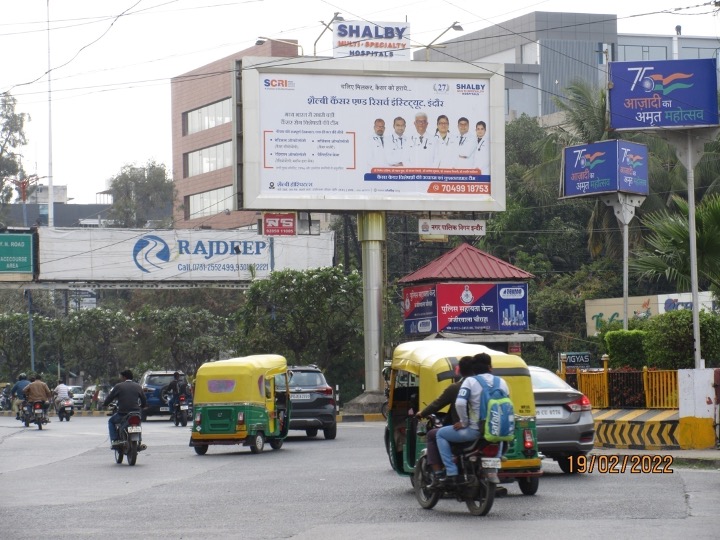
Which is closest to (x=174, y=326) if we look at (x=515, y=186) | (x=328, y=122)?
(x=515, y=186)

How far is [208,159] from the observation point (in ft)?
276

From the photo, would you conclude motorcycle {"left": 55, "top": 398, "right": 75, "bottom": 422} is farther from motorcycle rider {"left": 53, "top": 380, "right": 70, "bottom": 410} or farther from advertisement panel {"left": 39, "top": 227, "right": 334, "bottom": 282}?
advertisement panel {"left": 39, "top": 227, "right": 334, "bottom": 282}

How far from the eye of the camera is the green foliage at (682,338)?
2111cm

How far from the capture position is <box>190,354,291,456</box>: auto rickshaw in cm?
2230

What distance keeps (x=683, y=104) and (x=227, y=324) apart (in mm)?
39013

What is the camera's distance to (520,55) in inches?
3713

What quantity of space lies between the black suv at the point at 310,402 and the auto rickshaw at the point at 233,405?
3.22 metres

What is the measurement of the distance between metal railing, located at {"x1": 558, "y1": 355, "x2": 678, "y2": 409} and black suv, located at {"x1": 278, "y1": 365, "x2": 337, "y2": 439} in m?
5.45

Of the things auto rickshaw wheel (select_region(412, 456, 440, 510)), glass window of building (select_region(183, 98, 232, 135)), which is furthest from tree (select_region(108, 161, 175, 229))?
auto rickshaw wheel (select_region(412, 456, 440, 510))

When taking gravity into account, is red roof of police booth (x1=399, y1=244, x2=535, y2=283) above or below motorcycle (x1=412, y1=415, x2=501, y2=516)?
above

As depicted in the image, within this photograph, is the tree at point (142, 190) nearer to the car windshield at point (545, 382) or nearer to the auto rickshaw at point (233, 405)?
the auto rickshaw at point (233, 405)

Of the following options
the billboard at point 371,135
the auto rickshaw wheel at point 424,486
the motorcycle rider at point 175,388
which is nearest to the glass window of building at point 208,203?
the motorcycle rider at point 175,388

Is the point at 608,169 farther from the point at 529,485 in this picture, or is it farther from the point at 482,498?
the point at 482,498
